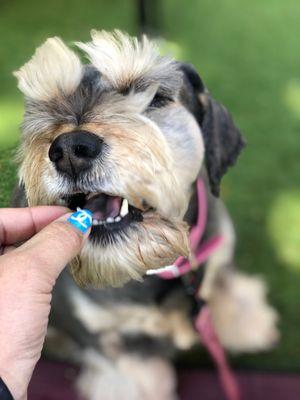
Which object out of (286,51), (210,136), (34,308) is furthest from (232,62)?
(34,308)

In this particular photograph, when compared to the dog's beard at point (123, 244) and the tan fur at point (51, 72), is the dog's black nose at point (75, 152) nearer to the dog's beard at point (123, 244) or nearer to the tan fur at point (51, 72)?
the dog's beard at point (123, 244)

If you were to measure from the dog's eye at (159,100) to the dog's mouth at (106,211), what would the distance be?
0.34 meters

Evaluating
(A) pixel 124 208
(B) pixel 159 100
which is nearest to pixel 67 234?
(A) pixel 124 208

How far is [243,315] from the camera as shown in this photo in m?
2.33

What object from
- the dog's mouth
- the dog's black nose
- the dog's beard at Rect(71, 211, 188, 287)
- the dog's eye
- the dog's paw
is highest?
the dog's eye

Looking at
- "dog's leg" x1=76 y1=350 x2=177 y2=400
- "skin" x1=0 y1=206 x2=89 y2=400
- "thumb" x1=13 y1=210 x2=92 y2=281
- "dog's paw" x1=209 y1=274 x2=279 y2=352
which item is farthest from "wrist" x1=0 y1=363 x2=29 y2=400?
"dog's paw" x1=209 y1=274 x2=279 y2=352

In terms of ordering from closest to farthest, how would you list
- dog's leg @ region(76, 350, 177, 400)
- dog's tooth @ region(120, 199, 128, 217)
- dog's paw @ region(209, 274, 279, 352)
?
dog's tooth @ region(120, 199, 128, 217) < dog's leg @ region(76, 350, 177, 400) < dog's paw @ region(209, 274, 279, 352)

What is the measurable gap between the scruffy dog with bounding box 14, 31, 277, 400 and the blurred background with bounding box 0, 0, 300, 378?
0.59 metres

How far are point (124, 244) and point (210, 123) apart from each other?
0.63 metres

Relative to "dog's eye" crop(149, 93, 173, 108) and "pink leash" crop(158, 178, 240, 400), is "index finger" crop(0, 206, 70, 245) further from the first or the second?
"pink leash" crop(158, 178, 240, 400)

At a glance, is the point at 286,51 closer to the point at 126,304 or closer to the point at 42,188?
the point at 126,304

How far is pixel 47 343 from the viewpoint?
2193 millimetres

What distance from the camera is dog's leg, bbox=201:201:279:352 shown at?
2.17m

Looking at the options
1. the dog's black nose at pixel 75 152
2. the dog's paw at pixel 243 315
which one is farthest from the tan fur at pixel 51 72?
the dog's paw at pixel 243 315
